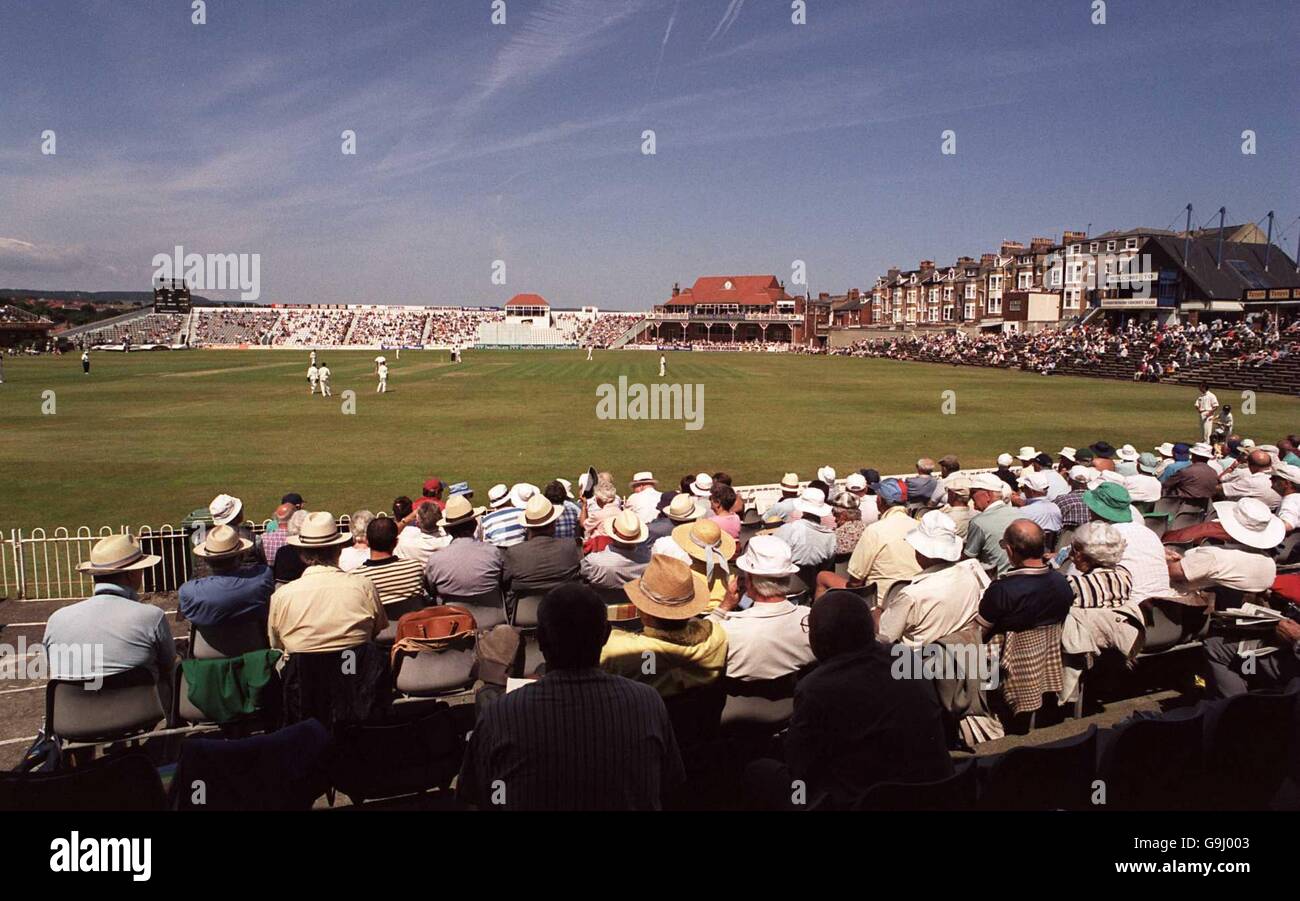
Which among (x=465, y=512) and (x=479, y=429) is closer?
(x=465, y=512)

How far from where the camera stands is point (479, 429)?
2373 centimetres

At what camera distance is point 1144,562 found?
626 centimetres

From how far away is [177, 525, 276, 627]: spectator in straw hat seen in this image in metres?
5.60

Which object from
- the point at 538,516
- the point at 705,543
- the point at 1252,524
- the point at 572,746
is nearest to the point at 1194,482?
the point at 1252,524

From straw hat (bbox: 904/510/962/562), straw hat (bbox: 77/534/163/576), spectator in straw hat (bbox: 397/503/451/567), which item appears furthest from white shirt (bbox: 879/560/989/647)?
straw hat (bbox: 77/534/163/576)

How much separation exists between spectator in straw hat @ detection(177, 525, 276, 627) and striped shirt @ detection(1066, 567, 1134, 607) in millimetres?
5922

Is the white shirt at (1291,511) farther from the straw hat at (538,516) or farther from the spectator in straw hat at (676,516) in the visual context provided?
the straw hat at (538,516)

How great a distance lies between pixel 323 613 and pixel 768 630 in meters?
2.95

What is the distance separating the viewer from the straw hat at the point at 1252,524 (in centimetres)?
627

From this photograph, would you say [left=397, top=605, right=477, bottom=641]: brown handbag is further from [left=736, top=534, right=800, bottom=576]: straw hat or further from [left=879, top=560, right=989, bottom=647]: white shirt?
[left=879, top=560, right=989, bottom=647]: white shirt

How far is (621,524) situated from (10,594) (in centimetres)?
857
